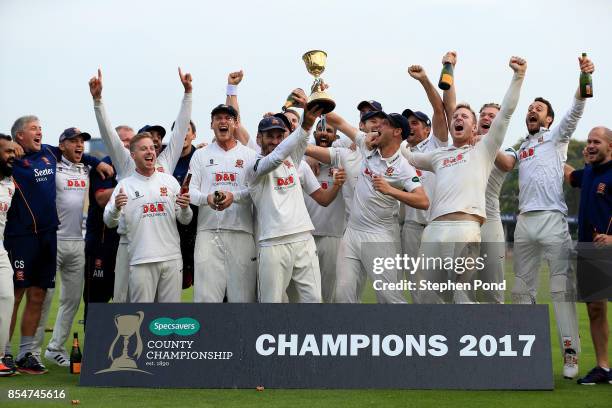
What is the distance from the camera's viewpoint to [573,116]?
929 cm

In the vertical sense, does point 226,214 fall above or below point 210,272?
above

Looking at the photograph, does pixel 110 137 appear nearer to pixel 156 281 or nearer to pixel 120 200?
pixel 120 200

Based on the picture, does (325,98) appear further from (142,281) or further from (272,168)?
(142,281)

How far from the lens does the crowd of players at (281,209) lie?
9.01m

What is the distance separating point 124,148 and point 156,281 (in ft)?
5.12

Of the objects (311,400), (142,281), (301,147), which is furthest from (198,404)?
(301,147)

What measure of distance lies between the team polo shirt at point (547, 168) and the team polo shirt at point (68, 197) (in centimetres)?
491

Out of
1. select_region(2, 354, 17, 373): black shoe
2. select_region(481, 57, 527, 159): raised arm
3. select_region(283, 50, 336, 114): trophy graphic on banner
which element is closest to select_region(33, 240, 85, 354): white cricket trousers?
select_region(2, 354, 17, 373): black shoe

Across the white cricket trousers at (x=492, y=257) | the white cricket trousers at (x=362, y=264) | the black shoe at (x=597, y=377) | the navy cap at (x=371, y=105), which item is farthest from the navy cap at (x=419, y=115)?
the black shoe at (x=597, y=377)

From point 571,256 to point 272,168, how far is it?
10.5 feet

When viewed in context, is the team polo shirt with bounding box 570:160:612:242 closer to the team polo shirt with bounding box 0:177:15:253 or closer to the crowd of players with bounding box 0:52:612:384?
the crowd of players with bounding box 0:52:612:384

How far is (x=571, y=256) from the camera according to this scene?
368 inches

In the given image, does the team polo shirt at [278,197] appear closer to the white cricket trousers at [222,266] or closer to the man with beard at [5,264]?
the white cricket trousers at [222,266]

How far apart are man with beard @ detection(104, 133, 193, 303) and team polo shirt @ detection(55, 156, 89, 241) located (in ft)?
3.45
